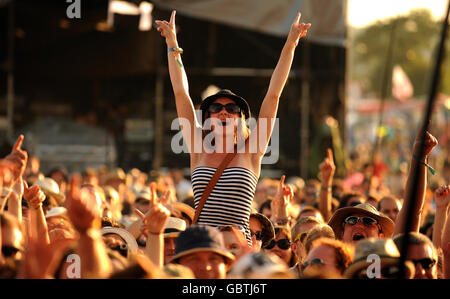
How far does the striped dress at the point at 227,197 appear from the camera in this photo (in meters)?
5.83

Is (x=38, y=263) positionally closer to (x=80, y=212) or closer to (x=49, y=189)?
(x=80, y=212)

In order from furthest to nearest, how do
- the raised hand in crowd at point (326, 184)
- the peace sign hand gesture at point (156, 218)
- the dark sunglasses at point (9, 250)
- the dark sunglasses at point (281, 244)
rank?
the raised hand in crowd at point (326, 184) < the dark sunglasses at point (281, 244) < the dark sunglasses at point (9, 250) < the peace sign hand gesture at point (156, 218)

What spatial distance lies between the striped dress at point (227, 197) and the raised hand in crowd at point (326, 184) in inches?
114

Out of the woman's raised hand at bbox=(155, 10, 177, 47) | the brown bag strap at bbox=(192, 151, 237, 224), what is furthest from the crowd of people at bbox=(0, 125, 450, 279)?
the woman's raised hand at bbox=(155, 10, 177, 47)

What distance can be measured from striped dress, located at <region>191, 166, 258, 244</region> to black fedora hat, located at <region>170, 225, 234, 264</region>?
0.72m

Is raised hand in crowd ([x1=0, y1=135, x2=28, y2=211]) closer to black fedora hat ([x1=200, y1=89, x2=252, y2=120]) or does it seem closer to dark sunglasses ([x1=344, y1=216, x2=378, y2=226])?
black fedora hat ([x1=200, y1=89, x2=252, y2=120])

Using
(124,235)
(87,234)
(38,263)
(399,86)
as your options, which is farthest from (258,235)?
(399,86)

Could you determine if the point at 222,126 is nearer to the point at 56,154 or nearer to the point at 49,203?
the point at 49,203

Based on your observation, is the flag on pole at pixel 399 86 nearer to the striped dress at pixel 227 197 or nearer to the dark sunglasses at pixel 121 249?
the striped dress at pixel 227 197

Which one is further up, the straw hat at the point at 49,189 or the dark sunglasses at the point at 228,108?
the straw hat at the point at 49,189

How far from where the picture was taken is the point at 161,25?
6512mm

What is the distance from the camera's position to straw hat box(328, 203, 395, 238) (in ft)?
22.1

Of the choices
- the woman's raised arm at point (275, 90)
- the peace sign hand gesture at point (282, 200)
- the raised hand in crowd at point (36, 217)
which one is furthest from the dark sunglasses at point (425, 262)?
the peace sign hand gesture at point (282, 200)

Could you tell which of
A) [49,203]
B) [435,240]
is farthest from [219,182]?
[49,203]
